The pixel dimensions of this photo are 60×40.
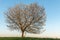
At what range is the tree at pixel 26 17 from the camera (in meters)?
39.3

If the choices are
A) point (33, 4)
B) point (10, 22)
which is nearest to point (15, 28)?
point (10, 22)

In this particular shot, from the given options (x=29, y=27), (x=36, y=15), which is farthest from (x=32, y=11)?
(x=29, y=27)

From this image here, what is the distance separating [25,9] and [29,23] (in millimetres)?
3540

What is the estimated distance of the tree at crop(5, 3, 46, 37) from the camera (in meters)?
39.3

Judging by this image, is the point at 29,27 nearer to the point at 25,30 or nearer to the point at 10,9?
the point at 25,30

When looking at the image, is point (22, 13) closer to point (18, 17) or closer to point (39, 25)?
point (18, 17)

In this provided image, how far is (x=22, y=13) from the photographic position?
3944 centimetres

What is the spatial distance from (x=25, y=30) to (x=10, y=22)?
14.6ft

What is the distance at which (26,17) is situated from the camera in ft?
129

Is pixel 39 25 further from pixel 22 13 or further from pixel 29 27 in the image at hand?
pixel 22 13

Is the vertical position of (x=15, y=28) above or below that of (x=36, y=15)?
below

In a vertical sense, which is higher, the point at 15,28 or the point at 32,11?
the point at 32,11

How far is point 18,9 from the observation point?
40.0 metres

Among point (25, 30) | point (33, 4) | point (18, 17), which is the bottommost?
point (25, 30)
